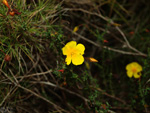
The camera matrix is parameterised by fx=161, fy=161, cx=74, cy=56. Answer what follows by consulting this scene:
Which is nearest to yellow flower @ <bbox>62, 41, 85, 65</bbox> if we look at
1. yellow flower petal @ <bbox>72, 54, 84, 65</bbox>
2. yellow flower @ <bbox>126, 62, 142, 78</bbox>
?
yellow flower petal @ <bbox>72, 54, 84, 65</bbox>

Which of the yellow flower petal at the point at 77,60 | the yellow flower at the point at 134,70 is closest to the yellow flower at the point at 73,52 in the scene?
the yellow flower petal at the point at 77,60

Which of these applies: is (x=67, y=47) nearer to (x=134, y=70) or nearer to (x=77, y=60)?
(x=77, y=60)

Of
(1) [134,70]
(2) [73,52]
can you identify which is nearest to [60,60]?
(2) [73,52]

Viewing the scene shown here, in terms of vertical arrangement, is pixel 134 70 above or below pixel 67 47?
above

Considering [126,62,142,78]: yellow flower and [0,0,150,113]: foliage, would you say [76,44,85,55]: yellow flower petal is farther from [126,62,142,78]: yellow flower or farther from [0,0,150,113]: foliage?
[126,62,142,78]: yellow flower

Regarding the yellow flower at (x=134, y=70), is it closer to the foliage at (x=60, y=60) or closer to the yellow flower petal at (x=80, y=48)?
the foliage at (x=60, y=60)

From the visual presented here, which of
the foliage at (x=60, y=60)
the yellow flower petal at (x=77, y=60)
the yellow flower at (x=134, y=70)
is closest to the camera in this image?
the yellow flower petal at (x=77, y=60)

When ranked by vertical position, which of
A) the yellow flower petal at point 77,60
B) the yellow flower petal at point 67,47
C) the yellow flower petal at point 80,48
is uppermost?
the yellow flower petal at point 80,48

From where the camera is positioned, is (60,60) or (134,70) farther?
(134,70)

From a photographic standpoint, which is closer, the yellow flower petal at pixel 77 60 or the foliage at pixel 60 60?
the yellow flower petal at pixel 77 60
